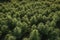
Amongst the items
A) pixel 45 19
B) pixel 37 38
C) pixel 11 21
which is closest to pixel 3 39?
pixel 11 21

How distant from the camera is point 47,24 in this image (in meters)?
3.95

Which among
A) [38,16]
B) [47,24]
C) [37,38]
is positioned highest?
[38,16]

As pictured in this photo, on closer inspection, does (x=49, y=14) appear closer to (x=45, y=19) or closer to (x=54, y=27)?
(x=45, y=19)

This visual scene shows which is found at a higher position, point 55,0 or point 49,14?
point 55,0

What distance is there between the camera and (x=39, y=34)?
360cm

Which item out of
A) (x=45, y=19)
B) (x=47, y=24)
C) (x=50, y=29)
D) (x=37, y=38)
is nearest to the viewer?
(x=37, y=38)

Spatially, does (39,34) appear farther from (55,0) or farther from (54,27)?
(55,0)

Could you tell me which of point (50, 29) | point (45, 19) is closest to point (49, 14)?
point (45, 19)

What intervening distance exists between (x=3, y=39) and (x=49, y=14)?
1.44 metres

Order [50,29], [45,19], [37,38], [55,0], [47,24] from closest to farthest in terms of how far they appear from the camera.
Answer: [37,38] → [50,29] → [47,24] → [45,19] → [55,0]

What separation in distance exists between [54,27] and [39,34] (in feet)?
1.49

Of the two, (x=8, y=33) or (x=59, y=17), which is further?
(x=59, y=17)

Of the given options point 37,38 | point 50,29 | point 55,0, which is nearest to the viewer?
point 37,38

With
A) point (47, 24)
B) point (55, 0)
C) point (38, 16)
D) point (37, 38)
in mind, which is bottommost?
point (37, 38)
